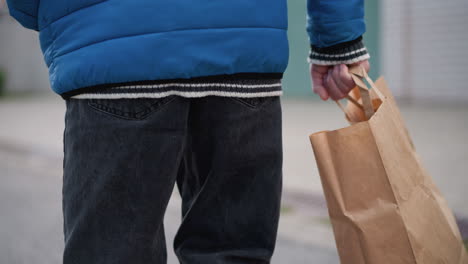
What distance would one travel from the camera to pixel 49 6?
1.13m

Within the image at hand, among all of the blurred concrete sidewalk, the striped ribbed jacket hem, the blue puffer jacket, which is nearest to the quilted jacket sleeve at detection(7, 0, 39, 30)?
the blue puffer jacket

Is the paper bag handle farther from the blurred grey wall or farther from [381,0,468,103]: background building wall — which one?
the blurred grey wall

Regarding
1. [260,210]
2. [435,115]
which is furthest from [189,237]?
[435,115]

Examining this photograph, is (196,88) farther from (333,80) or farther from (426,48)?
(426,48)

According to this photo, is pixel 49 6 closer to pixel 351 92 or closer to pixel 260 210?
pixel 260 210

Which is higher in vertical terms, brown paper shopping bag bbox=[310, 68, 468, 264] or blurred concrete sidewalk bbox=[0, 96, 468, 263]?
brown paper shopping bag bbox=[310, 68, 468, 264]

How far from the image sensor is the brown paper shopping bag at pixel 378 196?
1389mm

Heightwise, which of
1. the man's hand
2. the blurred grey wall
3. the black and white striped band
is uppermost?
the black and white striped band

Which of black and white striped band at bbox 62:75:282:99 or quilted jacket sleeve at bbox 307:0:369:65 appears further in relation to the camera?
quilted jacket sleeve at bbox 307:0:369:65

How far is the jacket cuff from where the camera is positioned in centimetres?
150

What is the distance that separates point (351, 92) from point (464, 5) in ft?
23.0

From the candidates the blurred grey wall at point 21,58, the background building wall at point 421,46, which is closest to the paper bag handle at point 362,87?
the background building wall at point 421,46

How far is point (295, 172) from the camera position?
4379 millimetres

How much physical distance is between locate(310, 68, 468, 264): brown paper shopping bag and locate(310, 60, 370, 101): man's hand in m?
0.13
